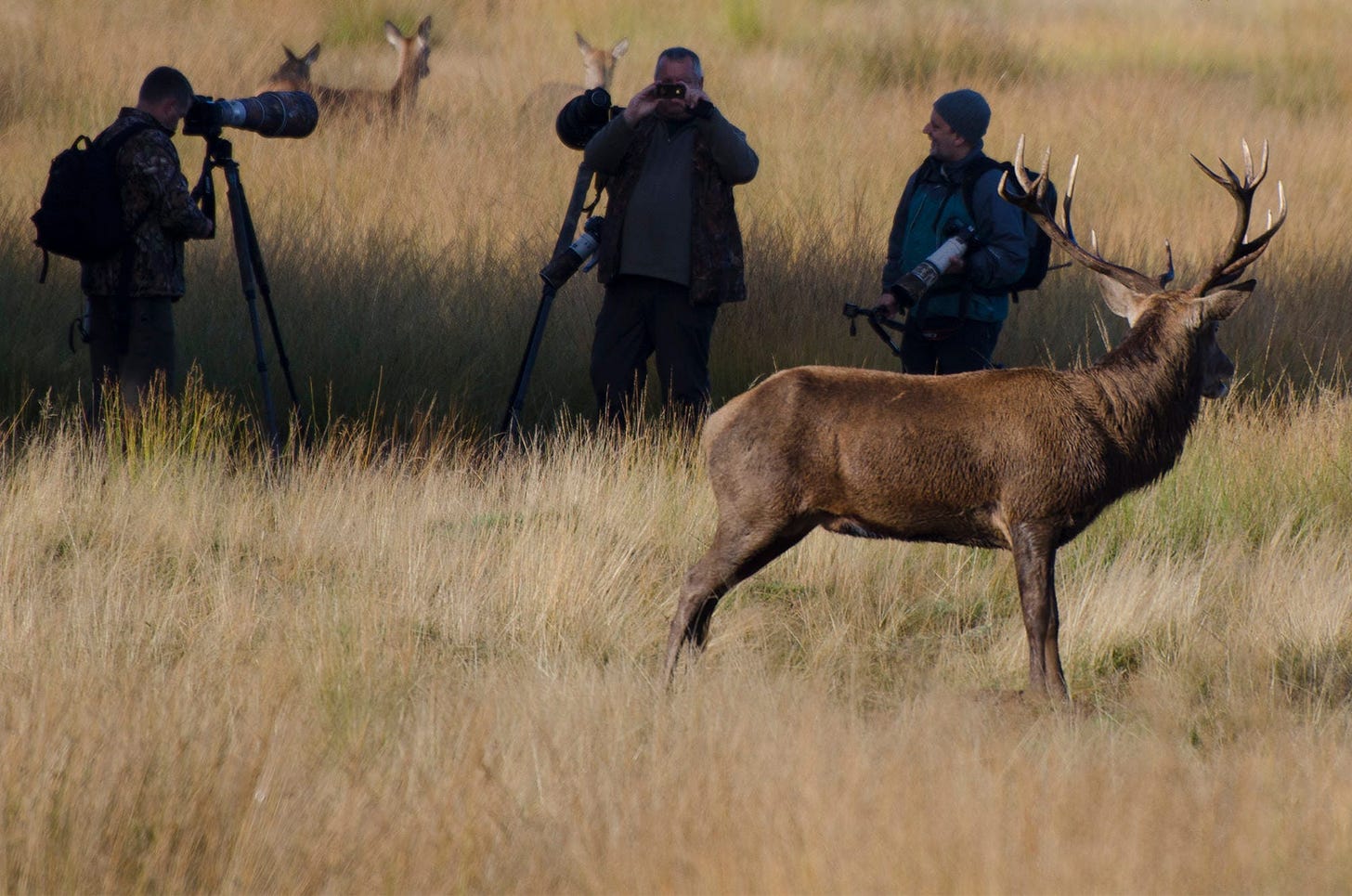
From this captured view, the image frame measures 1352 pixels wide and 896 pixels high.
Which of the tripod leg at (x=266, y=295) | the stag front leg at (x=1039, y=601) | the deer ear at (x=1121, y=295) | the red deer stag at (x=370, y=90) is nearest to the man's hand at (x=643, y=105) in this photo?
the tripod leg at (x=266, y=295)

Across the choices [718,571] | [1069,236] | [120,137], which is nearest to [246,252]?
[120,137]

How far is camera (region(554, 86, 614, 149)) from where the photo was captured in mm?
6762

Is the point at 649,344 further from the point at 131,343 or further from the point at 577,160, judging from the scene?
the point at 577,160

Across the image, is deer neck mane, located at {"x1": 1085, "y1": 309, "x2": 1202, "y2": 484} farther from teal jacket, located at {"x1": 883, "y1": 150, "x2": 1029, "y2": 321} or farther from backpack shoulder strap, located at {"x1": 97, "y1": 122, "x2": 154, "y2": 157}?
backpack shoulder strap, located at {"x1": 97, "y1": 122, "x2": 154, "y2": 157}

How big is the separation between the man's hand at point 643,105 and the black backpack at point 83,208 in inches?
78.8

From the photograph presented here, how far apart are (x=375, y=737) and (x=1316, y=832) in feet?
6.28

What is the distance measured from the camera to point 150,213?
250 inches

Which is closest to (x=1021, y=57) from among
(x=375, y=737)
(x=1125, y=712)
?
(x=1125, y=712)

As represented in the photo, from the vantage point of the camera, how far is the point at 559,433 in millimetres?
6812

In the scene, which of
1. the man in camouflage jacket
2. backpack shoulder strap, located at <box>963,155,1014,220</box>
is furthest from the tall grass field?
backpack shoulder strap, located at <box>963,155,1014,220</box>

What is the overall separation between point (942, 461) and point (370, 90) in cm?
1074

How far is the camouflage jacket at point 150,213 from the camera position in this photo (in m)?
6.28

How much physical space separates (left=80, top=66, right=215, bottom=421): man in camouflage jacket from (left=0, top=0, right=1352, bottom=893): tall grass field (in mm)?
274

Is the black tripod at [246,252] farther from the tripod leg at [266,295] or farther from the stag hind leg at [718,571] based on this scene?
the stag hind leg at [718,571]
